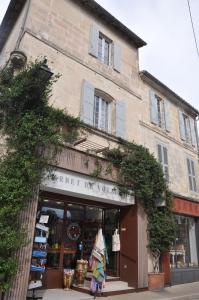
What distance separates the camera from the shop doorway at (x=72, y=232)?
7689 millimetres

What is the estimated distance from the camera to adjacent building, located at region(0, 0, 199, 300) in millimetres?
7672

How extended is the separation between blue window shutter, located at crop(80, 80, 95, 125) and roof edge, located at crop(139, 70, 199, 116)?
3.60 m

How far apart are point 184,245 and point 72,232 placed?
559 cm

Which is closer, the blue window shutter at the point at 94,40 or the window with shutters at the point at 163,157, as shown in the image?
the blue window shutter at the point at 94,40

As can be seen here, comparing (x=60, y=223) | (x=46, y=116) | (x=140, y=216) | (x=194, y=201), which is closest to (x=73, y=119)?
(x=46, y=116)

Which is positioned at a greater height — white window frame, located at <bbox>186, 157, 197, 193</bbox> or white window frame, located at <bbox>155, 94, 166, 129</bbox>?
white window frame, located at <bbox>155, 94, 166, 129</bbox>

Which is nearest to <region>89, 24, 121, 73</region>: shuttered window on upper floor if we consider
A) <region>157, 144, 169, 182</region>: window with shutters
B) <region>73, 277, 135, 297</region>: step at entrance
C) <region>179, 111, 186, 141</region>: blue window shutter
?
<region>157, 144, 169, 182</region>: window with shutters

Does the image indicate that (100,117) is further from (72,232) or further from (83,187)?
(72,232)

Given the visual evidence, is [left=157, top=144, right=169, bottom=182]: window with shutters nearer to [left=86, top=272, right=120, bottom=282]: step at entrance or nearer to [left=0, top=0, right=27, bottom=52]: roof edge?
[left=86, top=272, right=120, bottom=282]: step at entrance

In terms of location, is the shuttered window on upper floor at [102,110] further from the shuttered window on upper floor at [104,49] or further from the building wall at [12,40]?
the building wall at [12,40]

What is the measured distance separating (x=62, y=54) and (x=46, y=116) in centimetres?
292

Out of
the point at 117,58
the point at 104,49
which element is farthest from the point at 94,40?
the point at 117,58

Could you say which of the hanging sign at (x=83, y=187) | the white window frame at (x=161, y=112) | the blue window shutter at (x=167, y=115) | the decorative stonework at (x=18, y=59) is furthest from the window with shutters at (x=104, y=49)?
the hanging sign at (x=83, y=187)

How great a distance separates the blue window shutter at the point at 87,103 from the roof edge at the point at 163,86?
3603mm
